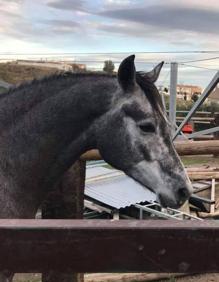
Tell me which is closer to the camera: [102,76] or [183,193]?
[183,193]

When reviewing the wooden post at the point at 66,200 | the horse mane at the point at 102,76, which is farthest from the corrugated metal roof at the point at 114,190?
the horse mane at the point at 102,76

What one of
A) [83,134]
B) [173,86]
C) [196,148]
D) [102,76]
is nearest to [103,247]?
[83,134]

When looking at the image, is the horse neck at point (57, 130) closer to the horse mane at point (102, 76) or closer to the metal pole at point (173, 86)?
the horse mane at point (102, 76)

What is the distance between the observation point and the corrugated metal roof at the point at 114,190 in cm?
711

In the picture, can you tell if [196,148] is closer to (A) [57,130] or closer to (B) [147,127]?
(B) [147,127]

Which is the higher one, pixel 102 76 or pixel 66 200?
pixel 102 76

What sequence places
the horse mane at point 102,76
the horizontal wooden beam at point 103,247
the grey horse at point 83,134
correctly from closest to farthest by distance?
the horizontal wooden beam at point 103,247
the grey horse at point 83,134
the horse mane at point 102,76

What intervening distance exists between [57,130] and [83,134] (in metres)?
0.17

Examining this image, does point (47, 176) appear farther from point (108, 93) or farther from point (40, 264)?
point (40, 264)

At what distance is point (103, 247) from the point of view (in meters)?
1.19

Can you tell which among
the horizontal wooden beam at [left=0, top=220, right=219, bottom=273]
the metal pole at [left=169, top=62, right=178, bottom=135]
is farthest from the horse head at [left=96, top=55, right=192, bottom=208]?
the metal pole at [left=169, top=62, right=178, bottom=135]

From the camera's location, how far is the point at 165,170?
108 inches

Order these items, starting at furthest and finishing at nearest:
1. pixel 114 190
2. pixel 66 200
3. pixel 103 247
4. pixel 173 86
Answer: pixel 173 86 < pixel 114 190 < pixel 66 200 < pixel 103 247

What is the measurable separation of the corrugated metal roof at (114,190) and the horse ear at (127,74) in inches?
162
